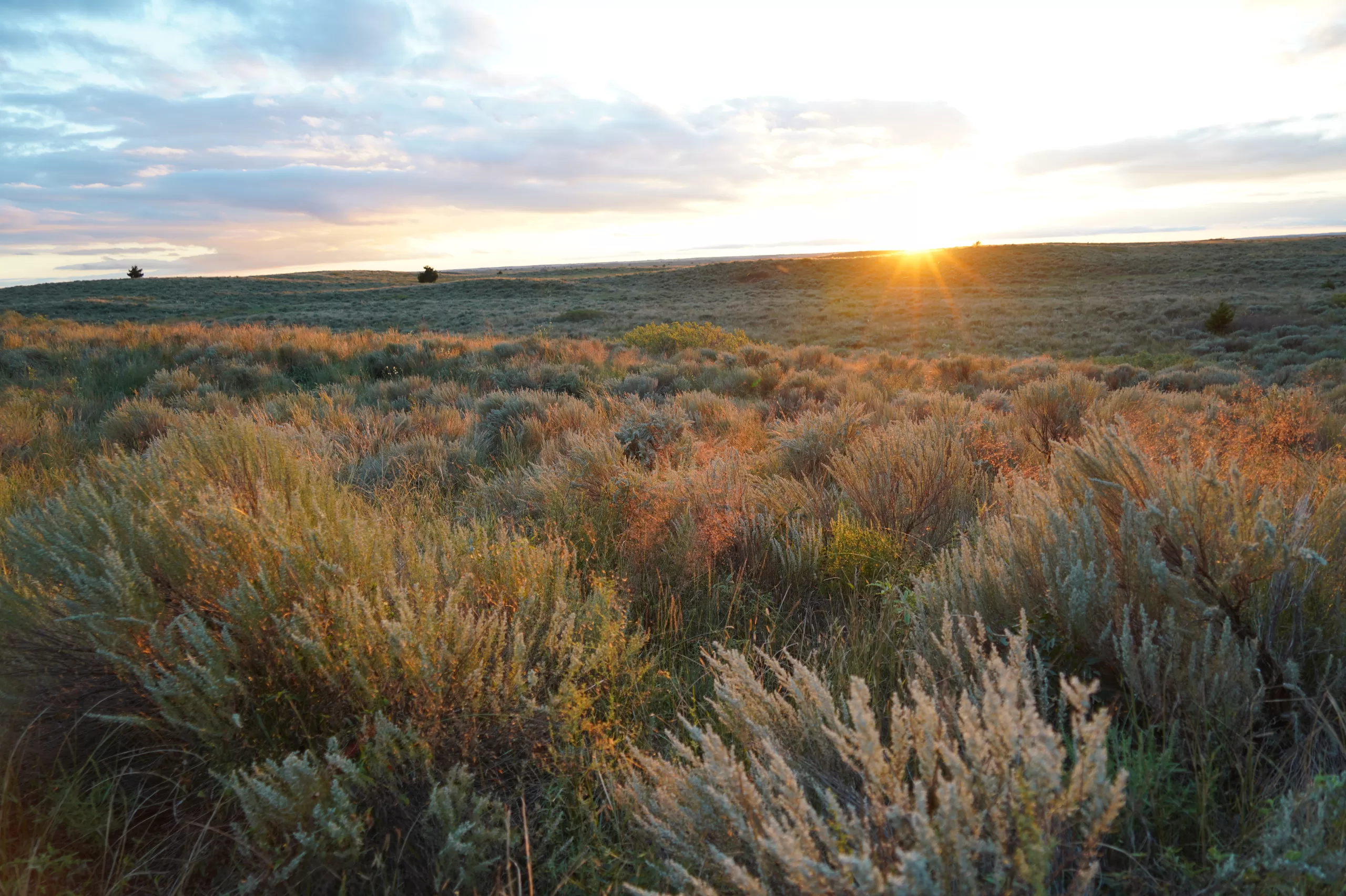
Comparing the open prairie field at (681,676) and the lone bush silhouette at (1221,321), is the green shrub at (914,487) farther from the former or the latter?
the lone bush silhouette at (1221,321)

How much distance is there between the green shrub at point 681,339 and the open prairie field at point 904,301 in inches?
335

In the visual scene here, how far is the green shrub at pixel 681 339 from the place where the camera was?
51.4 feet

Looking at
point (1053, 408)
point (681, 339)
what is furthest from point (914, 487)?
point (681, 339)

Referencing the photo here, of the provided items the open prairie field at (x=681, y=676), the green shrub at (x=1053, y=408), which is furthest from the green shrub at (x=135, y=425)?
the green shrub at (x=1053, y=408)

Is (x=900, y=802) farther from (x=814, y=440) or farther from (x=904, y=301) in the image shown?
(x=904, y=301)

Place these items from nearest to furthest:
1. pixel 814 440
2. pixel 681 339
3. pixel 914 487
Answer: pixel 914 487, pixel 814 440, pixel 681 339

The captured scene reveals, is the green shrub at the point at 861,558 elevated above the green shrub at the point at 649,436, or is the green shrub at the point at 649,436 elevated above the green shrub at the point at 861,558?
the green shrub at the point at 649,436

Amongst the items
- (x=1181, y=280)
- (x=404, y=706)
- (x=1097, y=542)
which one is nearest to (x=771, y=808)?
(x=404, y=706)

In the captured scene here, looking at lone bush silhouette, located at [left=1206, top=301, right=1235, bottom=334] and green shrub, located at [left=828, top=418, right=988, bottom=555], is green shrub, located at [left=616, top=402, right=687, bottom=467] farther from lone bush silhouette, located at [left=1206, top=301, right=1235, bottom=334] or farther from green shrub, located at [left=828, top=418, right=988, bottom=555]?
lone bush silhouette, located at [left=1206, top=301, right=1235, bottom=334]

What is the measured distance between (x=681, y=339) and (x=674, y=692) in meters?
14.0

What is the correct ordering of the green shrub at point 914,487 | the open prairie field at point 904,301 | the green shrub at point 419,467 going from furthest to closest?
the open prairie field at point 904,301 < the green shrub at point 419,467 < the green shrub at point 914,487

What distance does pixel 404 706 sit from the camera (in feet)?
5.91

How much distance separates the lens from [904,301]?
127 feet

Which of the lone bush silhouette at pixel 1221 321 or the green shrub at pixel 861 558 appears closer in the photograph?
the green shrub at pixel 861 558
